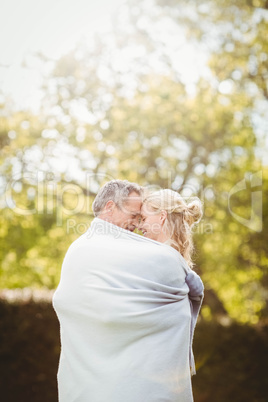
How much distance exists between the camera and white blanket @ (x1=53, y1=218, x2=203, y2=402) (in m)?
2.63

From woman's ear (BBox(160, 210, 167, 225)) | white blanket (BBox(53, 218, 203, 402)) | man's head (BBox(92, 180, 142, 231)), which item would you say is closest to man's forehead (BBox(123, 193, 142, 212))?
man's head (BBox(92, 180, 142, 231))

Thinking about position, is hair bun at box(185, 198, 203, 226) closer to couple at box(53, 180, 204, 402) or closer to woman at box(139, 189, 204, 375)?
woman at box(139, 189, 204, 375)

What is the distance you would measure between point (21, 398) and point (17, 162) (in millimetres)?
6351

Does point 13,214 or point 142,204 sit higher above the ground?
point 142,204

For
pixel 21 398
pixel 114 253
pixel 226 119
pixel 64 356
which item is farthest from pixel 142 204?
pixel 226 119

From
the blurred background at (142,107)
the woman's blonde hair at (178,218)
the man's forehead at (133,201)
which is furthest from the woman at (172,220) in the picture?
the blurred background at (142,107)

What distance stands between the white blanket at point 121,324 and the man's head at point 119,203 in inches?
17.4

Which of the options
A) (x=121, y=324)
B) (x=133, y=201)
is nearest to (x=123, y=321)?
(x=121, y=324)

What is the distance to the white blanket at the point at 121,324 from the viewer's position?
2.63m

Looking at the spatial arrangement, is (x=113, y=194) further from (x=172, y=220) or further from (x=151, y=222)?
(x=172, y=220)

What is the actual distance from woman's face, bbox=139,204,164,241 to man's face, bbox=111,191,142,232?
0.17ft

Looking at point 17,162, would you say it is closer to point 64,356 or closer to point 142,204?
point 142,204

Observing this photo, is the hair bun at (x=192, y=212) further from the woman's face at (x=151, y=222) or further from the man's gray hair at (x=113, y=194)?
the man's gray hair at (x=113, y=194)

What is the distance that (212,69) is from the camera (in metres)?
11.6
